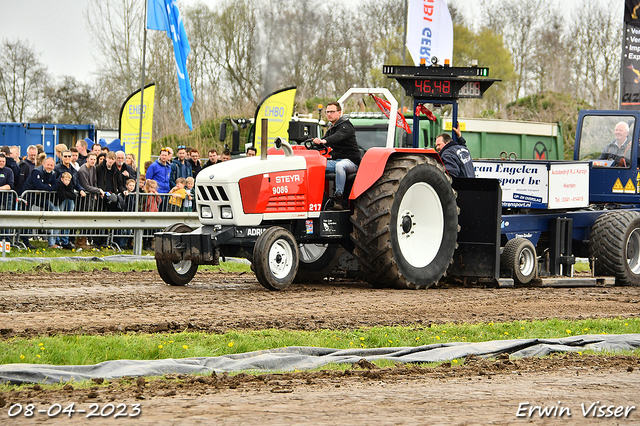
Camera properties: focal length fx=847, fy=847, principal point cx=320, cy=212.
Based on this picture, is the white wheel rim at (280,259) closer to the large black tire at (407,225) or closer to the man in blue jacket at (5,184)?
the large black tire at (407,225)

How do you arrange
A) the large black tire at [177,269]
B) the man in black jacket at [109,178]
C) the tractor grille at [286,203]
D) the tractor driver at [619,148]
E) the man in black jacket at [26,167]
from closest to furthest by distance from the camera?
the tractor grille at [286,203], the large black tire at [177,269], the tractor driver at [619,148], the man in black jacket at [26,167], the man in black jacket at [109,178]

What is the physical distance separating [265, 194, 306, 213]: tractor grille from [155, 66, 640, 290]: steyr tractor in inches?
0.5

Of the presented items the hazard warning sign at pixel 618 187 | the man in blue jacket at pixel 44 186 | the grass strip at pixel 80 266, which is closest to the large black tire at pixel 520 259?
the hazard warning sign at pixel 618 187

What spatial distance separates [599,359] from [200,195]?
5358 millimetres

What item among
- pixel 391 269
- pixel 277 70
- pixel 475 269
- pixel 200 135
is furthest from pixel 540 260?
pixel 200 135

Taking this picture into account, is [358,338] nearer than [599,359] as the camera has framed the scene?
No

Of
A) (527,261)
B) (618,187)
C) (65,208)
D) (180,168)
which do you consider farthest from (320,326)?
(180,168)

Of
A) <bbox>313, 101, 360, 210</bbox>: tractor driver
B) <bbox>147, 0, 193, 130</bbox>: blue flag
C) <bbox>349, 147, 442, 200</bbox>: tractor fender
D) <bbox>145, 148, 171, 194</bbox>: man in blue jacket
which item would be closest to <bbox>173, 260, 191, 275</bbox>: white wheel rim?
<bbox>313, 101, 360, 210</bbox>: tractor driver

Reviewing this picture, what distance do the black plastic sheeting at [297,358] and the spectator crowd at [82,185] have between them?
9.04 metres

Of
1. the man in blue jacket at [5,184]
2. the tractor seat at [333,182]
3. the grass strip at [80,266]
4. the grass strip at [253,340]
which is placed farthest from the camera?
the man in blue jacket at [5,184]

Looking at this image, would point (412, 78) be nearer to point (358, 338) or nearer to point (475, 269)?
point (475, 269)

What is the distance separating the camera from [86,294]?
9.41 meters

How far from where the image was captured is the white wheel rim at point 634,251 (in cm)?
1320

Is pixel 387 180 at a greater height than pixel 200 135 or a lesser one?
lesser
